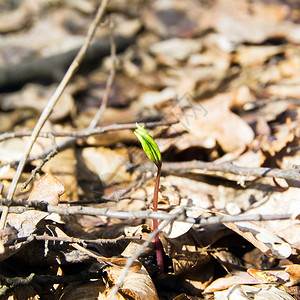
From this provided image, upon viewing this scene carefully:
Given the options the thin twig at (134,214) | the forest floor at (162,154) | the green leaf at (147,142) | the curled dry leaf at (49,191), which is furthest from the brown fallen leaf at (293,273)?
the curled dry leaf at (49,191)

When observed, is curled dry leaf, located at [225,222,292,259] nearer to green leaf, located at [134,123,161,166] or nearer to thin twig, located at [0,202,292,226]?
thin twig, located at [0,202,292,226]

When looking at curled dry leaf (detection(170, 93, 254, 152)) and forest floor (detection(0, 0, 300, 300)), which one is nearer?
forest floor (detection(0, 0, 300, 300))

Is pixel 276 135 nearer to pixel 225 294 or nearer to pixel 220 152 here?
pixel 220 152

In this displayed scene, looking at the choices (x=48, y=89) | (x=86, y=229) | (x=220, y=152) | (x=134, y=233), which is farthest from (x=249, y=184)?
(x=48, y=89)

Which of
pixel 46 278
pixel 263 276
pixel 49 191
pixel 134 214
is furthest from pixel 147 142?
pixel 263 276

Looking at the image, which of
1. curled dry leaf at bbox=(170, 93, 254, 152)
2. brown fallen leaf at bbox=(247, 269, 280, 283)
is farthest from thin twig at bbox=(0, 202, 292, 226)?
curled dry leaf at bbox=(170, 93, 254, 152)

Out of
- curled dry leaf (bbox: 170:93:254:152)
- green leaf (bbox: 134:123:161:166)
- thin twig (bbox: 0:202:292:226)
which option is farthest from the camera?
curled dry leaf (bbox: 170:93:254:152)

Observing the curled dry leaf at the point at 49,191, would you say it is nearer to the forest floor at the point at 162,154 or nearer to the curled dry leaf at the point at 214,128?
the forest floor at the point at 162,154

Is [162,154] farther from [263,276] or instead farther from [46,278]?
[46,278]
